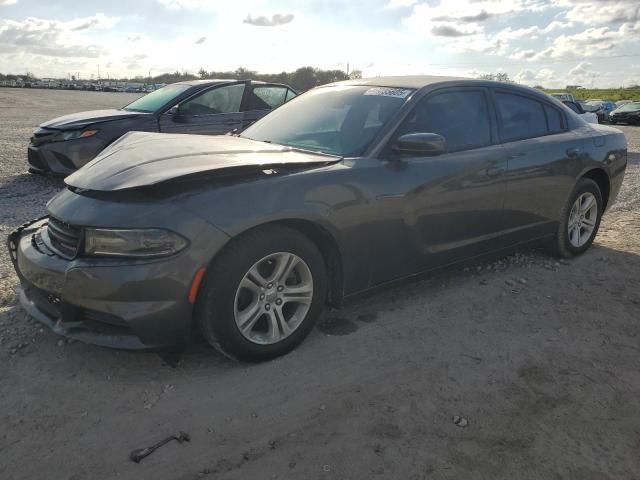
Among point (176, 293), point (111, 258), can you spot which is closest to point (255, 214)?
point (176, 293)

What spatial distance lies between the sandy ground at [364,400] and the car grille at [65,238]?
0.63 m

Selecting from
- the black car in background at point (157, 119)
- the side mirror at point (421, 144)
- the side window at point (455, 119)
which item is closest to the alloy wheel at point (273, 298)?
the side mirror at point (421, 144)

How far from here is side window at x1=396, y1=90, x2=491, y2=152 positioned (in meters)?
3.68

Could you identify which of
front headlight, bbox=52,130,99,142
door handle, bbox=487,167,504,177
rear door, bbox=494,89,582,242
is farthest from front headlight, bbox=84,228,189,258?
front headlight, bbox=52,130,99,142

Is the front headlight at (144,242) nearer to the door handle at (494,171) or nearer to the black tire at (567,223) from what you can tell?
the door handle at (494,171)

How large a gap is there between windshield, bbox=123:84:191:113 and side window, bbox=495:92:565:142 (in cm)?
514

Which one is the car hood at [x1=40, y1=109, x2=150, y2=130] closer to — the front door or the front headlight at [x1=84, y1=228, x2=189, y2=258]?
the front door

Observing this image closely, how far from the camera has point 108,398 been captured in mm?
2666

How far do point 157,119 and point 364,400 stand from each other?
598 centimetres

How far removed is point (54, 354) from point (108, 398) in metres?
0.61

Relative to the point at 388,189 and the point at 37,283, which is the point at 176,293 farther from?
the point at 388,189

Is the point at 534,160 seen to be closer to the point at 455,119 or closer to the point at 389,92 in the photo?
the point at 455,119

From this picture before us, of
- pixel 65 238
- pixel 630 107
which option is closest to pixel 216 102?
pixel 65 238

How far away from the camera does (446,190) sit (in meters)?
3.66
